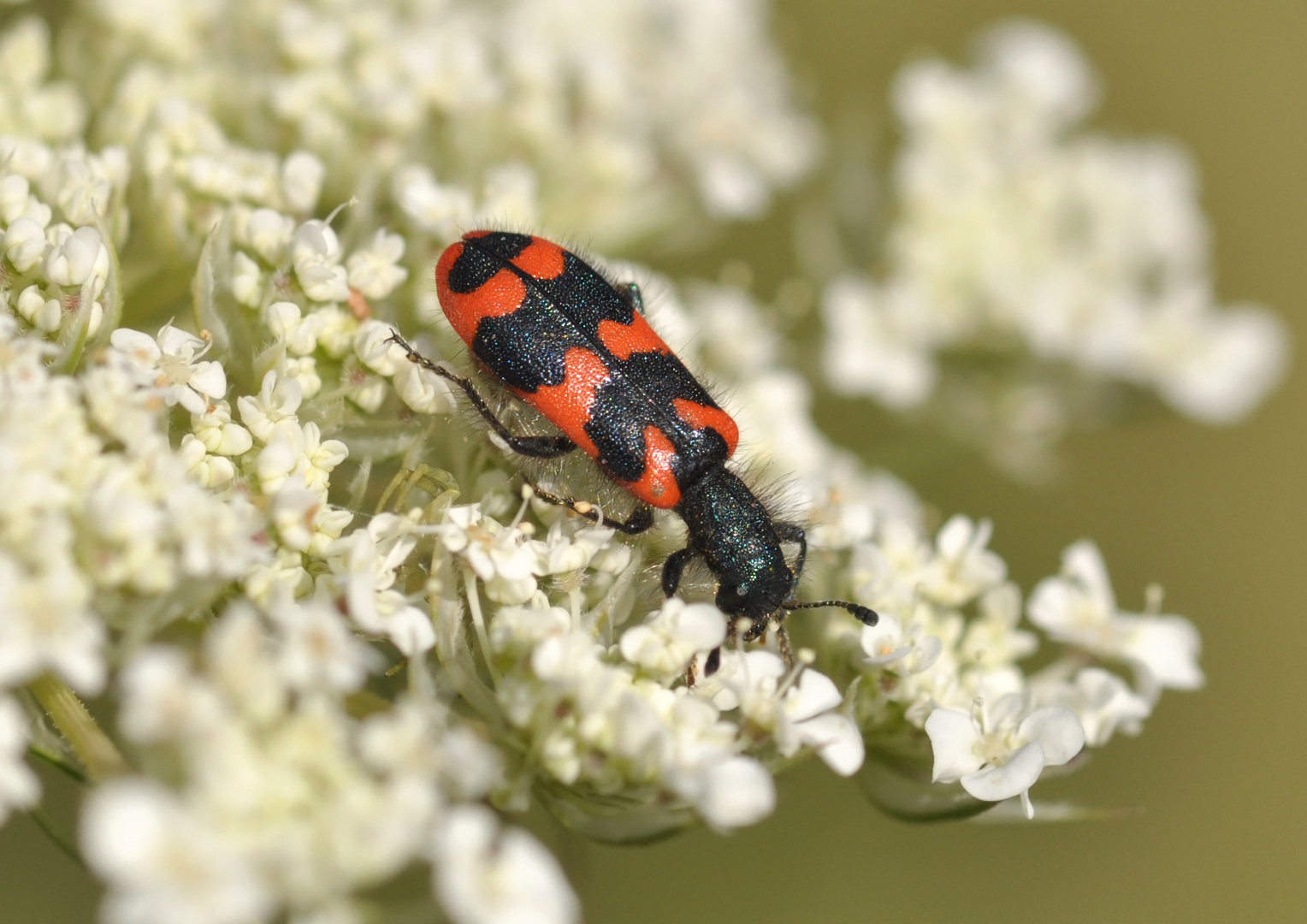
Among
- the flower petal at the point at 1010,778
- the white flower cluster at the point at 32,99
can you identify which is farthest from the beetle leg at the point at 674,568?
the white flower cluster at the point at 32,99

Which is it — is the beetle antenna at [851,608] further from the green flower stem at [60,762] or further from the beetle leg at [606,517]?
the green flower stem at [60,762]

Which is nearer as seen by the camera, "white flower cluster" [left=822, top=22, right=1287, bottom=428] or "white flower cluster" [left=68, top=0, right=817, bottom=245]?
"white flower cluster" [left=68, top=0, right=817, bottom=245]

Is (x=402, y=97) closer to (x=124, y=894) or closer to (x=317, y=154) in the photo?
(x=317, y=154)

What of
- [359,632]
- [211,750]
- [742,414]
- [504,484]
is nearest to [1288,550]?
[742,414]

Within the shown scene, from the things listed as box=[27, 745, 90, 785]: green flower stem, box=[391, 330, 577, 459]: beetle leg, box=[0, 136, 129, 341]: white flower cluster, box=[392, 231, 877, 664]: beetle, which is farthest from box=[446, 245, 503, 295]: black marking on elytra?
box=[27, 745, 90, 785]: green flower stem

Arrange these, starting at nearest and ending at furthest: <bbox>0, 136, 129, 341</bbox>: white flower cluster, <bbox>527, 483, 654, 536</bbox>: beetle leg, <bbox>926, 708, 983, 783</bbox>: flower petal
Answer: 1. <bbox>0, 136, 129, 341</bbox>: white flower cluster
2. <bbox>926, 708, 983, 783</bbox>: flower petal
3. <bbox>527, 483, 654, 536</bbox>: beetle leg

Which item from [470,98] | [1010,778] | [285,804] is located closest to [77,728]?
[285,804]

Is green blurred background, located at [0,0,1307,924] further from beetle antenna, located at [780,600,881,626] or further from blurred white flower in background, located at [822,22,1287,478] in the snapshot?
beetle antenna, located at [780,600,881,626]
